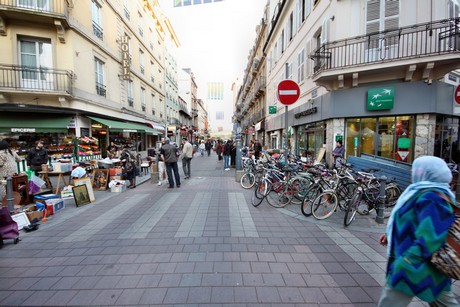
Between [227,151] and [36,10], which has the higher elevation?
[36,10]

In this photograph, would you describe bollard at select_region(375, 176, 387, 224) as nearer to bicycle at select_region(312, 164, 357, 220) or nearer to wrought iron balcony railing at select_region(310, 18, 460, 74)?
bicycle at select_region(312, 164, 357, 220)

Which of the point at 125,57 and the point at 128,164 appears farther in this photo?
the point at 125,57

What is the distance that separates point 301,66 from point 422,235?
12.9m

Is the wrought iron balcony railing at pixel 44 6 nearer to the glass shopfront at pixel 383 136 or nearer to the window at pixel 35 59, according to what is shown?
the window at pixel 35 59

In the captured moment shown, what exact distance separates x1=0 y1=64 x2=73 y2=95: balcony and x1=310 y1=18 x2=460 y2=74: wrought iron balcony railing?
12563 millimetres

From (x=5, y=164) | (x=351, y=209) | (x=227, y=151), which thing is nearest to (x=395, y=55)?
(x=351, y=209)

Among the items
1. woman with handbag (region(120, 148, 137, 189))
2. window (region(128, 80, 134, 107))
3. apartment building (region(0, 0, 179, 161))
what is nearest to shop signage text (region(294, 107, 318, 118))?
woman with handbag (region(120, 148, 137, 189))

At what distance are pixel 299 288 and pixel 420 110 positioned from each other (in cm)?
871

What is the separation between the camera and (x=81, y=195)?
6.14 metres

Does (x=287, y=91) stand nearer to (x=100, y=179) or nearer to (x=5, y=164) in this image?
(x=100, y=179)

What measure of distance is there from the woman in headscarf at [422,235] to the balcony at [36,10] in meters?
14.9

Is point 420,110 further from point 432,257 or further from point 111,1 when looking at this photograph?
point 111,1

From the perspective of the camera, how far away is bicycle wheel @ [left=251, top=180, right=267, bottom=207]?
230 inches

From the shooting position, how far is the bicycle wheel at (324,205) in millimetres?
4938
